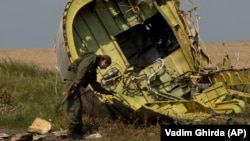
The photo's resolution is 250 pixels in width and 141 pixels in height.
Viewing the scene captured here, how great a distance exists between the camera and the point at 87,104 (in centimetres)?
1034

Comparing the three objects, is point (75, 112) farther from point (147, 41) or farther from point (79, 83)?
point (147, 41)

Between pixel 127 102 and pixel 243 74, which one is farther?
pixel 243 74

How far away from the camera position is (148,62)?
1266 cm

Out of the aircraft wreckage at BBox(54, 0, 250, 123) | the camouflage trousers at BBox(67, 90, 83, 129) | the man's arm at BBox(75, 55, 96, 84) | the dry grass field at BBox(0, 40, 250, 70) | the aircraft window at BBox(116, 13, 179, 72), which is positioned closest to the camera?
the man's arm at BBox(75, 55, 96, 84)

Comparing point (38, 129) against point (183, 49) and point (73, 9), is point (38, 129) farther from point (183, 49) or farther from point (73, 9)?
point (183, 49)

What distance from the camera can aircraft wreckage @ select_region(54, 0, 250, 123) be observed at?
9.99 metres

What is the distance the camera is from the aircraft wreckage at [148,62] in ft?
32.8

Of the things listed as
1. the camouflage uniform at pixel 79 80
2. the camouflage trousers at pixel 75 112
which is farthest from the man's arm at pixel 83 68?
the camouflage trousers at pixel 75 112

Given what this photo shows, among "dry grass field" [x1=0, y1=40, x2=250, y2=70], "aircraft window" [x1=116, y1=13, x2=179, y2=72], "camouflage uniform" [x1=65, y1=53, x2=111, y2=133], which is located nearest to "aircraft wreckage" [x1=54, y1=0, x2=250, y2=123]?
"aircraft window" [x1=116, y1=13, x2=179, y2=72]

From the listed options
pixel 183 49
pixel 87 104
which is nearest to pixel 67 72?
pixel 87 104

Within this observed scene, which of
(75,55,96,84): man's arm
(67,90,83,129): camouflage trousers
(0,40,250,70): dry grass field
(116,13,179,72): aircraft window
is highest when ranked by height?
(0,40,250,70): dry grass field

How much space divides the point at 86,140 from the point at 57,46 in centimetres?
257

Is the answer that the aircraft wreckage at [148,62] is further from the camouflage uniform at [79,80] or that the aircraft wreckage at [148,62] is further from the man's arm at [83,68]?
the man's arm at [83,68]

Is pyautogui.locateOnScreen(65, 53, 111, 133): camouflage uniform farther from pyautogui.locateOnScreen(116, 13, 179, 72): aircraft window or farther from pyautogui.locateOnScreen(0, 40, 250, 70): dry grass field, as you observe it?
pyautogui.locateOnScreen(0, 40, 250, 70): dry grass field
